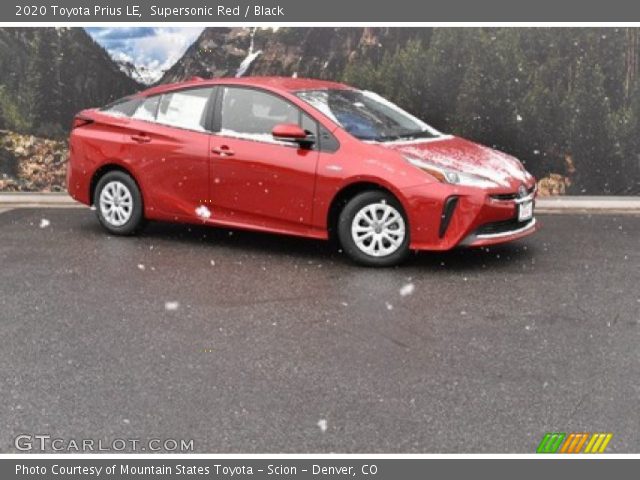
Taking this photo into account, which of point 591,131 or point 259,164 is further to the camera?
point 591,131

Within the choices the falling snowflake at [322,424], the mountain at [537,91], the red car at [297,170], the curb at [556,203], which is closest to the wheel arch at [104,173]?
the red car at [297,170]

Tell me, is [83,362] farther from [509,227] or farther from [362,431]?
[509,227]

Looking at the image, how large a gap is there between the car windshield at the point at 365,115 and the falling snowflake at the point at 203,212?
1309mm

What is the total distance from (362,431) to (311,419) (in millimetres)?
276

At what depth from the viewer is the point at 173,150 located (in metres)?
9.57

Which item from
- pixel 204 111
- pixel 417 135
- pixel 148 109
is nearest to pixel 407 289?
pixel 417 135

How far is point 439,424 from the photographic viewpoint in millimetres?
4910

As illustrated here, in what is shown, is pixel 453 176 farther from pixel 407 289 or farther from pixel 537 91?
pixel 537 91

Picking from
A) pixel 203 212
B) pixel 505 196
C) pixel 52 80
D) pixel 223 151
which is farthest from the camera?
A: pixel 52 80

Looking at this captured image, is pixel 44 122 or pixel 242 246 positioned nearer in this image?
pixel 242 246

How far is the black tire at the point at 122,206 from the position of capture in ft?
32.7

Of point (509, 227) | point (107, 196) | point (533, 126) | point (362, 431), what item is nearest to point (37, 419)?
point (362, 431)

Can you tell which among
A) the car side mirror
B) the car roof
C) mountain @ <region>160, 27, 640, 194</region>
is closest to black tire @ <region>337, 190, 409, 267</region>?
the car side mirror

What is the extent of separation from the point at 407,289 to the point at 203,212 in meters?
2.42
